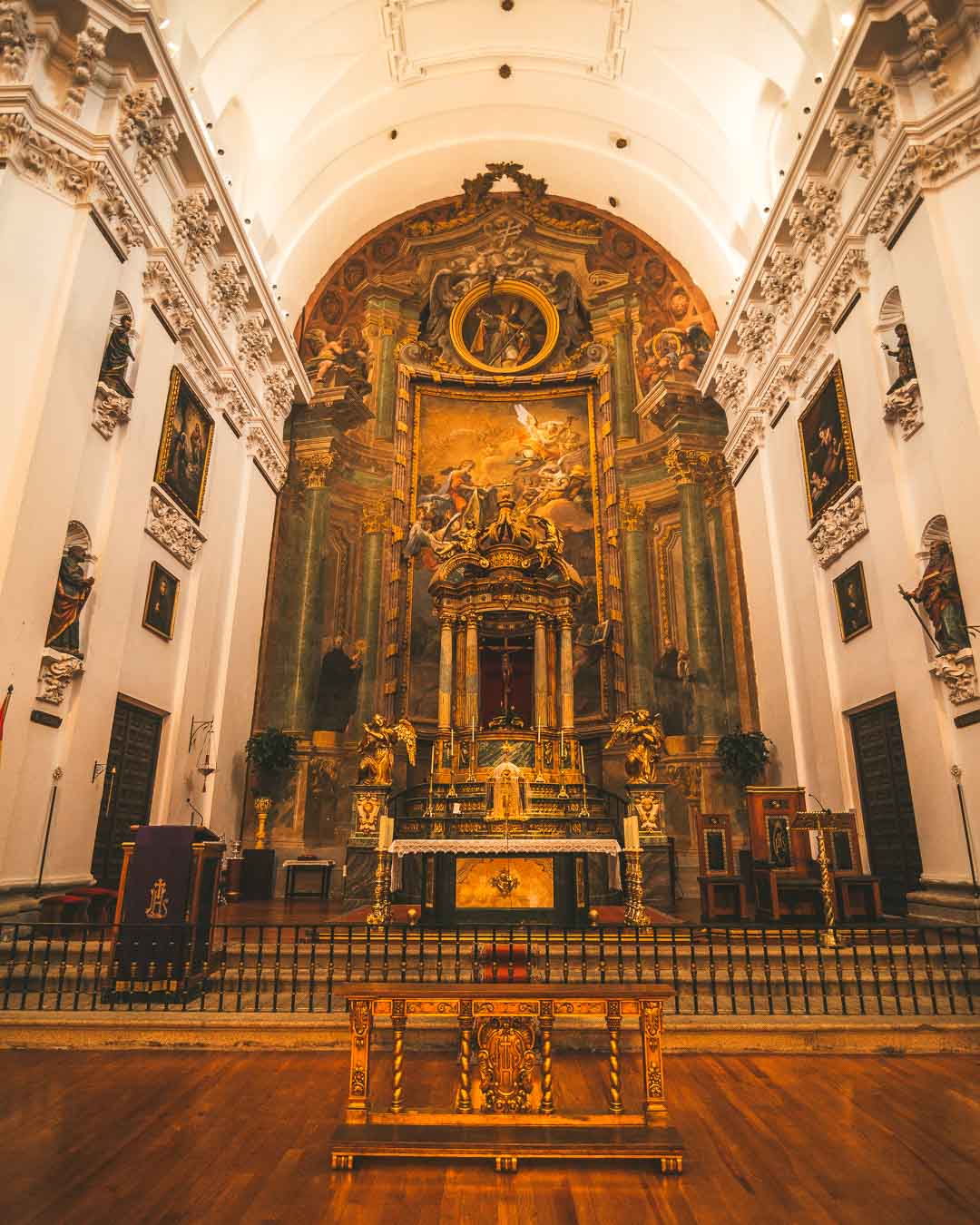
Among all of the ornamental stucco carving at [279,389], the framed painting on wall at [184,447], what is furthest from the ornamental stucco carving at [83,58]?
the ornamental stucco carving at [279,389]

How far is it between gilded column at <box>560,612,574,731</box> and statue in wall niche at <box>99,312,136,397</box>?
748 centimetres

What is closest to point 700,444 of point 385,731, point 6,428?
point 385,731

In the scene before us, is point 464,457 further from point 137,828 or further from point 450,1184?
point 450,1184

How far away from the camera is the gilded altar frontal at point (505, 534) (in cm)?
1334

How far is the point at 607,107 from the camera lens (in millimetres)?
15586

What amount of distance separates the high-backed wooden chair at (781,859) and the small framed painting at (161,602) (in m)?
7.85

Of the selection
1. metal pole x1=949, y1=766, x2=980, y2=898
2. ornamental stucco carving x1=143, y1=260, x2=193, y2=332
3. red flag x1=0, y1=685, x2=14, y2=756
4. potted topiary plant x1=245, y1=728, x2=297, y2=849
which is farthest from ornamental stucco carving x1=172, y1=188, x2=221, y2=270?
metal pole x1=949, y1=766, x2=980, y2=898

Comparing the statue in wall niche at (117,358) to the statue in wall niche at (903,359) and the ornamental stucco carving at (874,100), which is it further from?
the ornamental stucco carving at (874,100)

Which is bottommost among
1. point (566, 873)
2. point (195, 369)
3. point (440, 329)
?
point (566, 873)

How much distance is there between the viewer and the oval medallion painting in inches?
687

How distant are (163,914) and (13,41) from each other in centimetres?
876

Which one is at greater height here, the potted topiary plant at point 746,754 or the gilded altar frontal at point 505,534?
the gilded altar frontal at point 505,534

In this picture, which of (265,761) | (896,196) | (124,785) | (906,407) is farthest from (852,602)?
(124,785)

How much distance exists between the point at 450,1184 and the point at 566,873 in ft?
19.2
